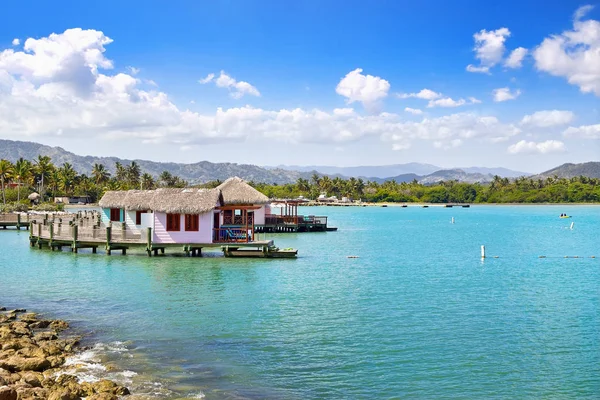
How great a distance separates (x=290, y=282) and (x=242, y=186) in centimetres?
2387

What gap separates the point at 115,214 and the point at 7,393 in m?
32.0

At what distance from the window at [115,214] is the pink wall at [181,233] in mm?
6353

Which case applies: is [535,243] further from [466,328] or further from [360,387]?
[360,387]

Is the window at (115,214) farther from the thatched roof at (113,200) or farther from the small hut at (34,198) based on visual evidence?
the small hut at (34,198)

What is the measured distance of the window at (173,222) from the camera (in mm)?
37281

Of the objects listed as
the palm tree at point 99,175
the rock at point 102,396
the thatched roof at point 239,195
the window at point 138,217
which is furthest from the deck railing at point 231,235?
the palm tree at point 99,175

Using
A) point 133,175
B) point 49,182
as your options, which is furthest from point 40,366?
point 133,175

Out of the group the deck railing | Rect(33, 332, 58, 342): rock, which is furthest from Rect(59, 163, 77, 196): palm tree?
Rect(33, 332, 58, 342): rock

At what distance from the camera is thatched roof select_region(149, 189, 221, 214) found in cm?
3619

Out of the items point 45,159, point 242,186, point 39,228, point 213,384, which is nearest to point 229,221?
point 242,186

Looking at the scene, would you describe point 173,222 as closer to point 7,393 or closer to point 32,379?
point 32,379

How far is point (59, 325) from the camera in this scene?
19.9 m

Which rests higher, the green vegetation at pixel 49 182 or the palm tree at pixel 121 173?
the palm tree at pixel 121 173

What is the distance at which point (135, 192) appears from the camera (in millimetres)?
39750
